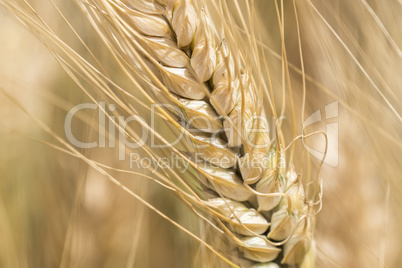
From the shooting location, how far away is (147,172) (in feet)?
2.22

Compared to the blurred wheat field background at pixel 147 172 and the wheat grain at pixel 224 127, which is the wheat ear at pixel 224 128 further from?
the blurred wheat field background at pixel 147 172

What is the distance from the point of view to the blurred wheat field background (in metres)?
0.64

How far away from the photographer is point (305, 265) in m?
0.45

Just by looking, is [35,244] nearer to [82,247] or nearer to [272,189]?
[82,247]

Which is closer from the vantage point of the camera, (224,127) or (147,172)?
(224,127)

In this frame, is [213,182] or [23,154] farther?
[23,154]

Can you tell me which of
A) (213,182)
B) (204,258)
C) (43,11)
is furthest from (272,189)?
(43,11)

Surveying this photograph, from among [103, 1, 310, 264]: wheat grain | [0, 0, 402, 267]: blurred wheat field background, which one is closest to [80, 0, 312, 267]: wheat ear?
[103, 1, 310, 264]: wheat grain

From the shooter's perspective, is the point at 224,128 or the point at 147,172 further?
the point at 147,172

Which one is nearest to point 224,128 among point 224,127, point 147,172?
point 224,127

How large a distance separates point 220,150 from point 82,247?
0.33 m

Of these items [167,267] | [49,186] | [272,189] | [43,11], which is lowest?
[167,267]

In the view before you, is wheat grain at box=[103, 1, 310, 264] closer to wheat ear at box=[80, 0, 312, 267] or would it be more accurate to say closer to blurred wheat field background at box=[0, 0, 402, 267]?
wheat ear at box=[80, 0, 312, 267]

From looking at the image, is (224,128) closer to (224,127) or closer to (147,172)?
(224,127)
